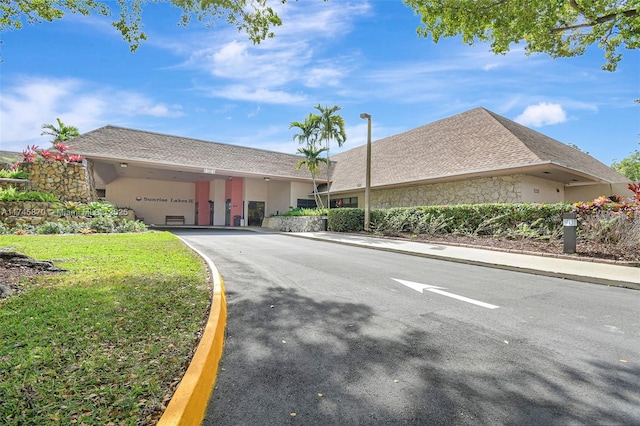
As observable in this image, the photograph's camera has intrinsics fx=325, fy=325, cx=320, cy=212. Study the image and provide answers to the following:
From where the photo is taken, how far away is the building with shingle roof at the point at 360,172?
16.6 m

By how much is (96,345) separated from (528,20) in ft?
44.3

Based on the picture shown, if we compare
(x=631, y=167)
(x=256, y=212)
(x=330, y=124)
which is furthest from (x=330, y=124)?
(x=631, y=167)

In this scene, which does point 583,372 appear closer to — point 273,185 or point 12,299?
point 12,299

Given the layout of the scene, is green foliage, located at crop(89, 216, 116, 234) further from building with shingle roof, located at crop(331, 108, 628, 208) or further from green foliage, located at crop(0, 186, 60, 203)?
building with shingle roof, located at crop(331, 108, 628, 208)

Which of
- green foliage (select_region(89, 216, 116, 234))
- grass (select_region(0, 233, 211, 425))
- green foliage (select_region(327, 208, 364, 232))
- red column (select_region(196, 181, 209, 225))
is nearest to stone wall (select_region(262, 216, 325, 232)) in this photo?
green foliage (select_region(327, 208, 364, 232))

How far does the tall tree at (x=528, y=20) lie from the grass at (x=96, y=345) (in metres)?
11.0

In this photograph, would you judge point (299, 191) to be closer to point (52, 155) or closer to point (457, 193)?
point (457, 193)

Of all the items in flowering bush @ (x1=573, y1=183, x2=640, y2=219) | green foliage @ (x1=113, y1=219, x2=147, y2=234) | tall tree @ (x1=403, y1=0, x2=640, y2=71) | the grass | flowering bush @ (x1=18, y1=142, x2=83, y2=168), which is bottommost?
the grass

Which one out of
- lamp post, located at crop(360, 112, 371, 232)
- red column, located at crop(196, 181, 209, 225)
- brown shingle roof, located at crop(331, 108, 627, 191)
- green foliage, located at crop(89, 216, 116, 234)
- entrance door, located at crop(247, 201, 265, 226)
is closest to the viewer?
brown shingle roof, located at crop(331, 108, 627, 191)

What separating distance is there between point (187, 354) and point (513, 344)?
3.54 m

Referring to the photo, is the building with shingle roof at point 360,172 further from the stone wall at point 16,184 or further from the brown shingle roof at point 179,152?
the stone wall at point 16,184

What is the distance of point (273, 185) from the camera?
31438 millimetres

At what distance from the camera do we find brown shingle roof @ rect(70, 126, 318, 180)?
20688 millimetres

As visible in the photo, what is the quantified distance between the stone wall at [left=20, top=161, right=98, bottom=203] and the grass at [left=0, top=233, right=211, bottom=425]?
1528cm
